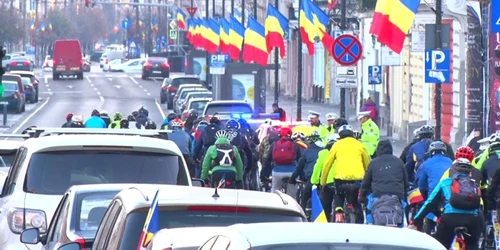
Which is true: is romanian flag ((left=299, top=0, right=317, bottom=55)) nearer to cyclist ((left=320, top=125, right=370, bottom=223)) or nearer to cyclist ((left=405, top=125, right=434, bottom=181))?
cyclist ((left=405, top=125, right=434, bottom=181))

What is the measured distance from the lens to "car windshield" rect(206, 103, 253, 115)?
36.8m

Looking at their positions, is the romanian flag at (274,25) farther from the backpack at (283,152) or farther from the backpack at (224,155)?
the backpack at (224,155)

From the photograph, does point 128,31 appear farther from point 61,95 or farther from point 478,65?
point 478,65

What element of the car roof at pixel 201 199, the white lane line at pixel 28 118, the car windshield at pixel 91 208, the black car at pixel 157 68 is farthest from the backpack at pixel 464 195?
the black car at pixel 157 68

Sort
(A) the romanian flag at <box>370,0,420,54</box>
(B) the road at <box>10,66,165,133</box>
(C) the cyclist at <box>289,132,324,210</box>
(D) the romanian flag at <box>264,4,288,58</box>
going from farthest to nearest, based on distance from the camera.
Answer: (B) the road at <box>10,66,165,133</box> → (D) the romanian flag at <box>264,4,288,58</box> → (A) the romanian flag at <box>370,0,420,54</box> → (C) the cyclist at <box>289,132,324,210</box>

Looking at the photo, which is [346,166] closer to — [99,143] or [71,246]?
[99,143]

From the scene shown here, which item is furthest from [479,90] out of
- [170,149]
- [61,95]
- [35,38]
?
[35,38]

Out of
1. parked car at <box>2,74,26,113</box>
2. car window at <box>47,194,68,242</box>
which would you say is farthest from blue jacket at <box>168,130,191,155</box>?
parked car at <box>2,74,26,113</box>

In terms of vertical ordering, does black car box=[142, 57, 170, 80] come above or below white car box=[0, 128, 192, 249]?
above

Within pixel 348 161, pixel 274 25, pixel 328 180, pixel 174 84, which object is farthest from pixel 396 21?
pixel 174 84

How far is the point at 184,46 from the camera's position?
339ft

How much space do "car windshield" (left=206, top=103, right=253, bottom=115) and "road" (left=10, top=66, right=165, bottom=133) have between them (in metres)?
14.1

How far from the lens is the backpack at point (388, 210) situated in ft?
54.2

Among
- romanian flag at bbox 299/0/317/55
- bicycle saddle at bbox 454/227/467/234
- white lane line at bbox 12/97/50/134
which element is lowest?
white lane line at bbox 12/97/50/134
